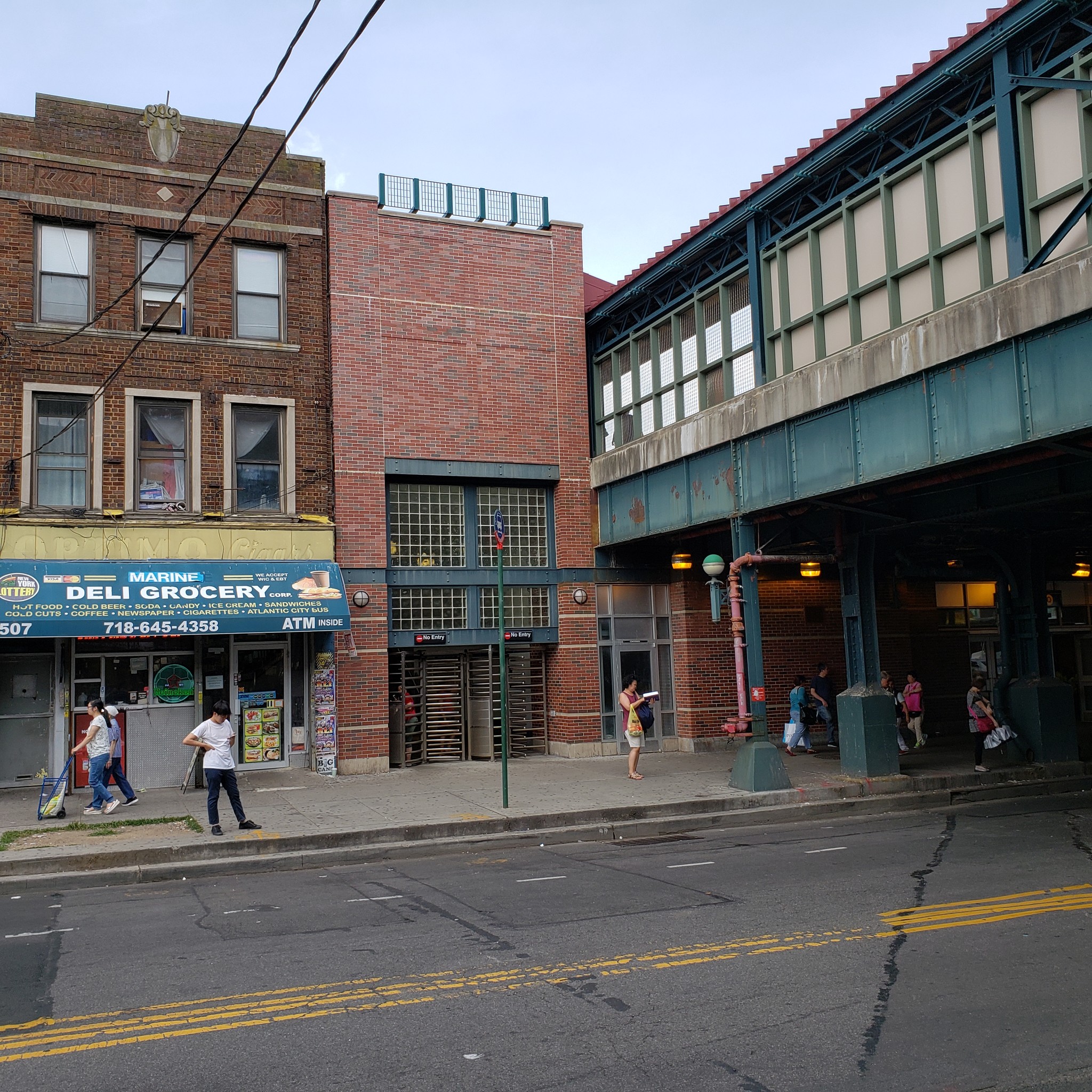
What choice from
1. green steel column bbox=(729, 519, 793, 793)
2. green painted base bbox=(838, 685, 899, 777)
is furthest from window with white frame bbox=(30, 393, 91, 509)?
green painted base bbox=(838, 685, 899, 777)

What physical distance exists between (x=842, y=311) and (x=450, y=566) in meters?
9.18

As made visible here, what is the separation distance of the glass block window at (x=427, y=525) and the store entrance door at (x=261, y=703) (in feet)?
9.59

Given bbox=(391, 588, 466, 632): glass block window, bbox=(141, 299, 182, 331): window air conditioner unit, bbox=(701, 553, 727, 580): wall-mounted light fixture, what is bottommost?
bbox=(391, 588, 466, 632): glass block window

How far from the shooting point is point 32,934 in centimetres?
902

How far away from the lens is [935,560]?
75.7ft

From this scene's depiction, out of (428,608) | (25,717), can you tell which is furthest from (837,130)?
(25,717)

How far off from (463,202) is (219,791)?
13374mm

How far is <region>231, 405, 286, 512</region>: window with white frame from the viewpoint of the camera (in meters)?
19.1

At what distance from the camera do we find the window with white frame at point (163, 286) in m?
18.6

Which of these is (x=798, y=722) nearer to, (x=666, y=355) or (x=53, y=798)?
(x=666, y=355)

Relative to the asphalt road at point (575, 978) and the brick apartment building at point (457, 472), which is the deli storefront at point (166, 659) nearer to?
the brick apartment building at point (457, 472)

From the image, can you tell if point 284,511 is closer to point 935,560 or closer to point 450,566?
point 450,566

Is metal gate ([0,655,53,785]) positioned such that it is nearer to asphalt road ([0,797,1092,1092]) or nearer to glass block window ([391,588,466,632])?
glass block window ([391,588,466,632])

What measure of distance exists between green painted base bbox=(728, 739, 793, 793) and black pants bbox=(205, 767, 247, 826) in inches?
291
